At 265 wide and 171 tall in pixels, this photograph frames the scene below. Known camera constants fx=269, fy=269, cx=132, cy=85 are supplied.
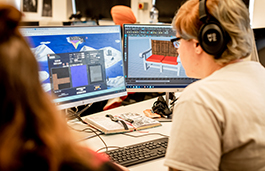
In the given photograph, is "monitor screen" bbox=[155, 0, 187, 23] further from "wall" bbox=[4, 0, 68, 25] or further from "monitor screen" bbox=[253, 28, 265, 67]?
"monitor screen" bbox=[253, 28, 265, 67]

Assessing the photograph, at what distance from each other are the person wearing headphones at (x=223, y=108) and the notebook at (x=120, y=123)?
0.57 meters

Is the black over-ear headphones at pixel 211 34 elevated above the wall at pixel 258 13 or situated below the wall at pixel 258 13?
below

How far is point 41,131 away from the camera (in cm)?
43

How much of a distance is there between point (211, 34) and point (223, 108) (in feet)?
0.88

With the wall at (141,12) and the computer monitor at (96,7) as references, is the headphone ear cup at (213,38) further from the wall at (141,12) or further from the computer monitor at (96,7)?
the wall at (141,12)

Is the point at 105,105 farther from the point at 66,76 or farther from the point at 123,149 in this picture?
the point at 123,149

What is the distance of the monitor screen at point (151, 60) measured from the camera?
1.54 meters

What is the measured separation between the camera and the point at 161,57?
1579 millimetres

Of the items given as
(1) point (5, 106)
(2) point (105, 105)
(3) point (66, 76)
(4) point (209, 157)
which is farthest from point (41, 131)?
(2) point (105, 105)

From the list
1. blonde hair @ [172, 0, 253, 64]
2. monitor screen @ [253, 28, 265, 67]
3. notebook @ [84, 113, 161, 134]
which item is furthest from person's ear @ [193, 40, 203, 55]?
monitor screen @ [253, 28, 265, 67]

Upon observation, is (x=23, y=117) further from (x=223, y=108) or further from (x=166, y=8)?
(x=166, y=8)

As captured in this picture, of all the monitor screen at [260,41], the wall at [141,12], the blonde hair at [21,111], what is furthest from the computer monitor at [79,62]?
the wall at [141,12]

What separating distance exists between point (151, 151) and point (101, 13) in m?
3.75

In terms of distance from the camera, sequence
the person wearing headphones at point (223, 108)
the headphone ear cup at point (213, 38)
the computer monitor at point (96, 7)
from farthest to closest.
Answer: the computer monitor at point (96, 7)
the headphone ear cup at point (213, 38)
the person wearing headphones at point (223, 108)
